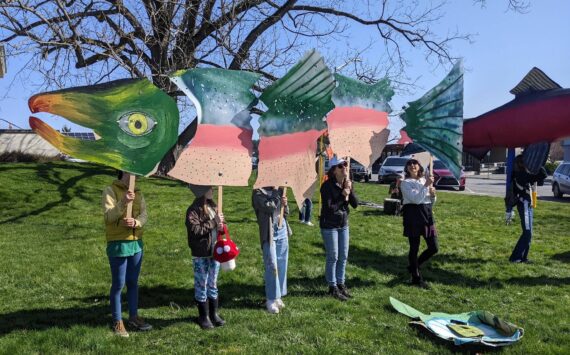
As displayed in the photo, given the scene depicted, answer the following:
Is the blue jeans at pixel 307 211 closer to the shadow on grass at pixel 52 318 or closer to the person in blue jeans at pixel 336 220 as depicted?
the person in blue jeans at pixel 336 220

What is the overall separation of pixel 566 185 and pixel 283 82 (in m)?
20.1

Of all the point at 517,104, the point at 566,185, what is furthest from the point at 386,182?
the point at 517,104

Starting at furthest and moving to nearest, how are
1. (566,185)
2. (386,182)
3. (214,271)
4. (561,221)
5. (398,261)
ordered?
(386,182)
(566,185)
(561,221)
(398,261)
(214,271)

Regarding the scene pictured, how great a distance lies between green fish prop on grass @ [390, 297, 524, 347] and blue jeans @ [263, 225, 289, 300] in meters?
1.35

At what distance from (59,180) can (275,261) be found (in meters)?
12.2

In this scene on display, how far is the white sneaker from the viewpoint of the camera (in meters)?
5.30

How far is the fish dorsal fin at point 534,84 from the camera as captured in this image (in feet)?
18.8

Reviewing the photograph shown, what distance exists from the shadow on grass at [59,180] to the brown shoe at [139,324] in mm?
7837

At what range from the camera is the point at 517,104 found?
18.1 feet

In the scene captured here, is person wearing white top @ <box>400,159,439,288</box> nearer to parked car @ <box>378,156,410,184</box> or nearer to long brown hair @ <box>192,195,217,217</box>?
long brown hair @ <box>192,195,217,217</box>

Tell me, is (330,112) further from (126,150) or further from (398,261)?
(398,261)

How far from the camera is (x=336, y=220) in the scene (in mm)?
5785

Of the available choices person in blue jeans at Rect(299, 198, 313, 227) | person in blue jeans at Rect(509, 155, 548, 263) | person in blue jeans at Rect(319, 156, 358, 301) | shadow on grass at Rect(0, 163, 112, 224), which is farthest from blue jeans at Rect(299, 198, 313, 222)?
shadow on grass at Rect(0, 163, 112, 224)

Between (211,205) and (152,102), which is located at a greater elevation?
(152,102)
